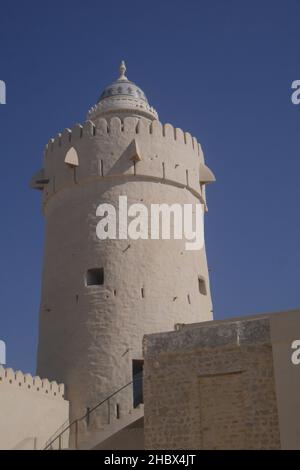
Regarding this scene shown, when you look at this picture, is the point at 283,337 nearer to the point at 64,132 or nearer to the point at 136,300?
the point at 136,300

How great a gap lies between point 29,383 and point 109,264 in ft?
12.6

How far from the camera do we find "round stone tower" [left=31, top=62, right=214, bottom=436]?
16375mm

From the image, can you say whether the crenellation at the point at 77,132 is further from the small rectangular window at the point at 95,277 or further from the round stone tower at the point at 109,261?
the small rectangular window at the point at 95,277

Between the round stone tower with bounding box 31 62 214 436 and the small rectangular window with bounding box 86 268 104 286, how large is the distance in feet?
0.10

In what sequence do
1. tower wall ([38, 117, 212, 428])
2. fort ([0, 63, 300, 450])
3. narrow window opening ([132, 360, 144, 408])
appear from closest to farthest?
fort ([0, 63, 300, 450]) → narrow window opening ([132, 360, 144, 408]) → tower wall ([38, 117, 212, 428])

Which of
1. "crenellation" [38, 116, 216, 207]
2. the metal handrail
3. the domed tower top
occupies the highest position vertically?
the domed tower top

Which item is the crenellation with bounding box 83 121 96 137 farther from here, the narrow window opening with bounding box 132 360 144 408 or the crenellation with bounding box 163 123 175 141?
the narrow window opening with bounding box 132 360 144 408

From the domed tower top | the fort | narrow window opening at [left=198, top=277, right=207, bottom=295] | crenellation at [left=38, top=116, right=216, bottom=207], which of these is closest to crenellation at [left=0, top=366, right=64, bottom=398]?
the fort

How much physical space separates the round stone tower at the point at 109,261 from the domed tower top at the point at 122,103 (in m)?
1.27

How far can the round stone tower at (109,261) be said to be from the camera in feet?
53.7

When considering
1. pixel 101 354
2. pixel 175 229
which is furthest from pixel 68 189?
pixel 101 354

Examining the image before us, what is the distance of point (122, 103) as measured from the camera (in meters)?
20.1

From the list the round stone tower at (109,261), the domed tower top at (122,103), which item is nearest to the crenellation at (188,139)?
the round stone tower at (109,261)
